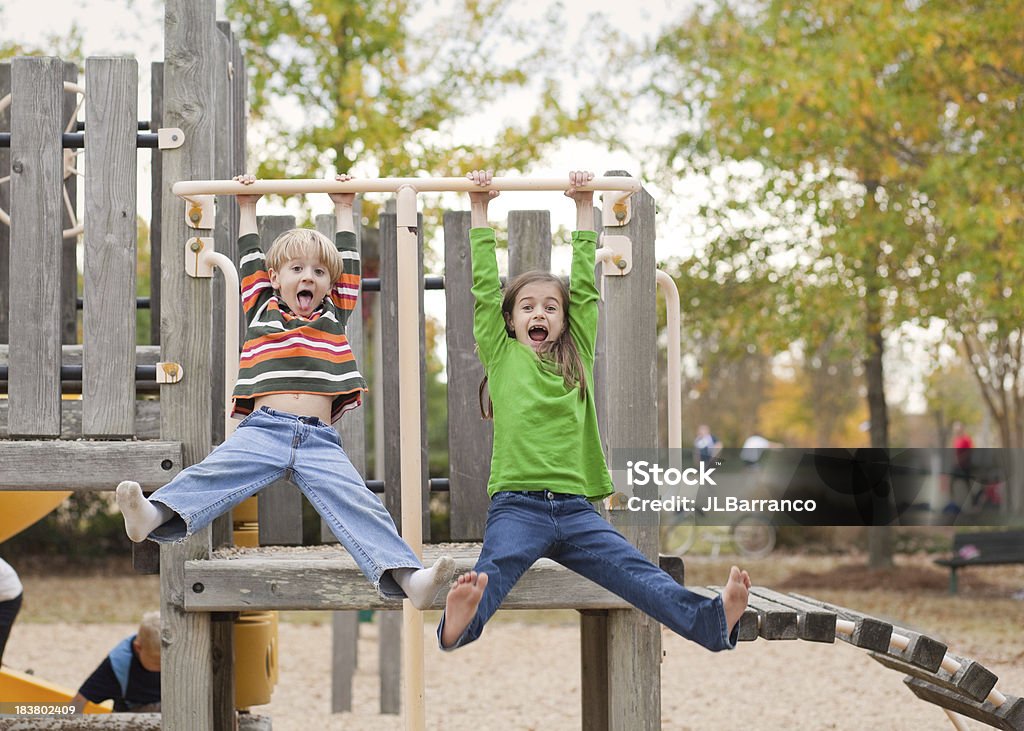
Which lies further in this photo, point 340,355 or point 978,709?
point 978,709

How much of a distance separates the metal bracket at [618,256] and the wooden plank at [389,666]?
4.83 metres

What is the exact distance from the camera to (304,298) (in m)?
3.74

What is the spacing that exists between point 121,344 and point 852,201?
460 inches

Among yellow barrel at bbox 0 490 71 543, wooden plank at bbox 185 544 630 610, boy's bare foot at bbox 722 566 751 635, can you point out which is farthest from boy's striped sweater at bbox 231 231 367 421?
yellow barrel at bbox 0 490 71 543

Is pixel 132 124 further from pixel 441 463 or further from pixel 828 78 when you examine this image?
pixel 441 463

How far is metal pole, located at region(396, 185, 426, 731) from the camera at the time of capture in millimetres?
3633

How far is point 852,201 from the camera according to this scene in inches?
566

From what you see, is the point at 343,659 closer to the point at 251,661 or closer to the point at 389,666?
the point at 389,666

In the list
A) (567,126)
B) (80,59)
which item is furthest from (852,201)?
(80,59)

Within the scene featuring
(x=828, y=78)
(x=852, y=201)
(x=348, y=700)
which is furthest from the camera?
(x=852, y=201)

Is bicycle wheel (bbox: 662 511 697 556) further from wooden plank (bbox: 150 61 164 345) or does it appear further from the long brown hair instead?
the long brown hair

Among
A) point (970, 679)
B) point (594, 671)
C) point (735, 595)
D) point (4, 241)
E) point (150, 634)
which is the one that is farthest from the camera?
point (150, 634)

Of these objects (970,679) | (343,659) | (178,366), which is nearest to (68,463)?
(178,366)

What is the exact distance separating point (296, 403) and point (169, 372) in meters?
0.56
